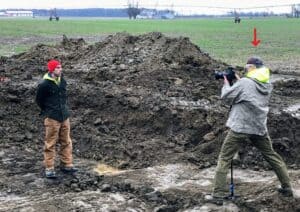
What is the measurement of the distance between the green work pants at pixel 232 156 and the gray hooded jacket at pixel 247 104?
13 centimetres

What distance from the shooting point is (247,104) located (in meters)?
8.10

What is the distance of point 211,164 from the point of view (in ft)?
35.0

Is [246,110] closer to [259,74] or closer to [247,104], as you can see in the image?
[247,104]

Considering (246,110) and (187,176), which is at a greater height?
(246,110)

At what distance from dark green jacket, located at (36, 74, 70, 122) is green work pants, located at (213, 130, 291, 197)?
2764 mm

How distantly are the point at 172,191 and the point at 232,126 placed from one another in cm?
170

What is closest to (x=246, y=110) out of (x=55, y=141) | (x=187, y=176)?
(x=187, y=176)

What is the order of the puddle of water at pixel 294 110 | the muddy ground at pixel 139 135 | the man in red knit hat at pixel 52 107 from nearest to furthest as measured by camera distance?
the muddy ground at pixel 139 135
the man in red knit hat at pixel 52 107
the puddle of water at pixel 294 110

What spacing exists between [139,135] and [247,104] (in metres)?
4.67

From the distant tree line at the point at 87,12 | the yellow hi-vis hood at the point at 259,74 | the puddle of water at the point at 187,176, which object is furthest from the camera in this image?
the distant tree line at the point at 87,12

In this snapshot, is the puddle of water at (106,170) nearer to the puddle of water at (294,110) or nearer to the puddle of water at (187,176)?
the puddle of water at (187,176)

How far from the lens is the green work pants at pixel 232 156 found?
825cm

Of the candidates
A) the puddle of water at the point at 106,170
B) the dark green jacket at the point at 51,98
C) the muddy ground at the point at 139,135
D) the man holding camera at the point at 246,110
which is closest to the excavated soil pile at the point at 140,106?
the muddy ground at the point at 139,135

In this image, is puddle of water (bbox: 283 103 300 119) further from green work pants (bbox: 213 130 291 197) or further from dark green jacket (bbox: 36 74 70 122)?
dark green jacket (bbox: 36 74 70 122)
